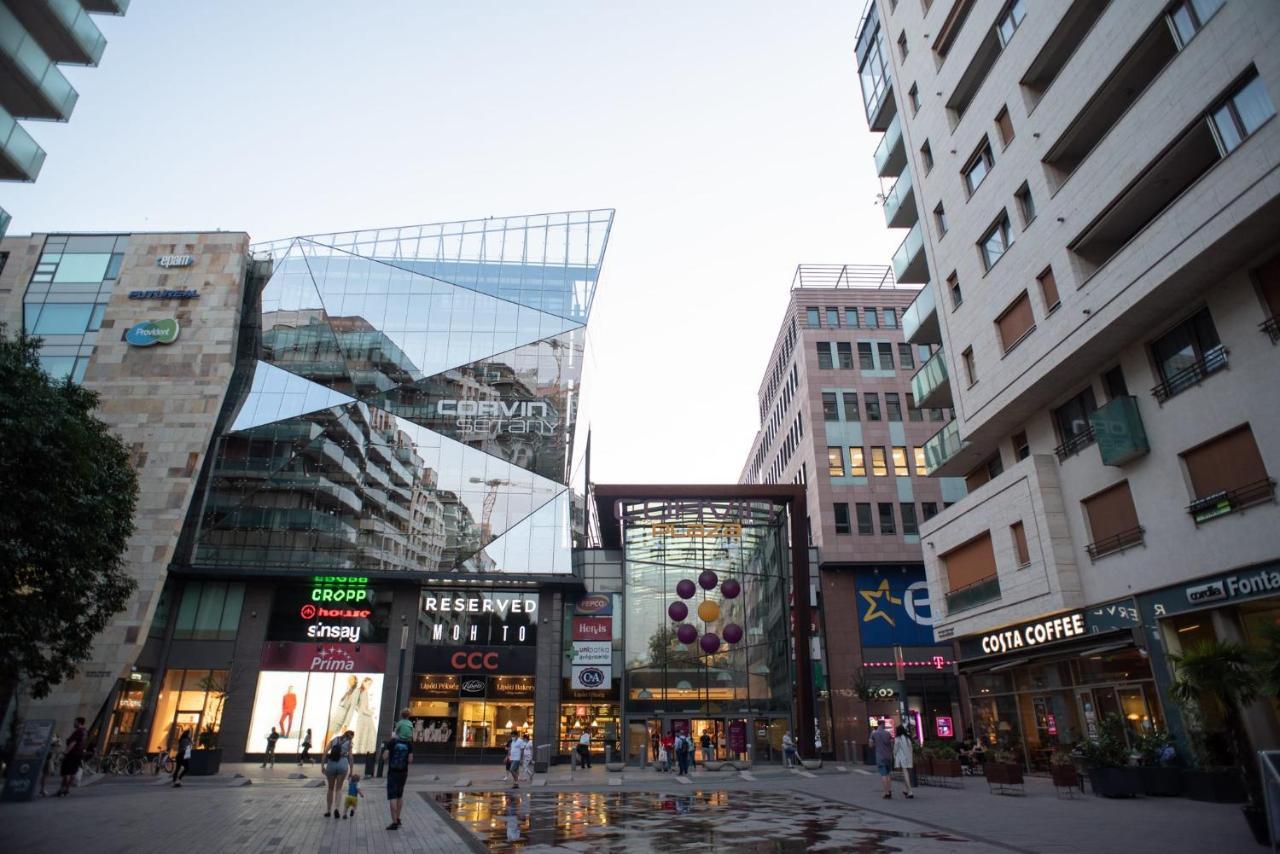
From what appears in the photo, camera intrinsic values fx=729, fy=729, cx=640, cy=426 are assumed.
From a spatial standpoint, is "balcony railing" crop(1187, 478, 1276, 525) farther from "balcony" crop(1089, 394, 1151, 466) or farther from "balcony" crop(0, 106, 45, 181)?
"balcony" crop(0, 106, 45, 181)

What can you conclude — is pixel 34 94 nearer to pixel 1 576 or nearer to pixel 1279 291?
pixel 1 576

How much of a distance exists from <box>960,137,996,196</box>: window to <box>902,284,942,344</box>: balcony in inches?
173

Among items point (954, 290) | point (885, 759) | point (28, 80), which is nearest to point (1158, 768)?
point (885, 759)

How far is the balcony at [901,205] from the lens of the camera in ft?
104

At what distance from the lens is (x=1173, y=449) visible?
17703 millimetres

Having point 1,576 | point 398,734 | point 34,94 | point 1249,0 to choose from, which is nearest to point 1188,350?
point 1249,0

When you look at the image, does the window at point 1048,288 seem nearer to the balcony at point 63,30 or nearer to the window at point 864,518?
the window at point 864,518

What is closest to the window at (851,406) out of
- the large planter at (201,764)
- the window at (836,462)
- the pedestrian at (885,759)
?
the window at (836,462)

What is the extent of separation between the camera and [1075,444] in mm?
21578

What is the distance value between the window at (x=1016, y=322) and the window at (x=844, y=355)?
85.4 feet

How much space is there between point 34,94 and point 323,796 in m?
26.4

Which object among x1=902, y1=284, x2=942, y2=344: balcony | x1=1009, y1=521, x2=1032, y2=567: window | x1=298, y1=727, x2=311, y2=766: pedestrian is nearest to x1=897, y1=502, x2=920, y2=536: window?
x1=902, y1=284, x2=942, y2=344: balcony

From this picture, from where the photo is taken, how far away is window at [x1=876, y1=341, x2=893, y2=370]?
50.4m

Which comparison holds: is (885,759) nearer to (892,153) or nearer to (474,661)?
(474,661)
